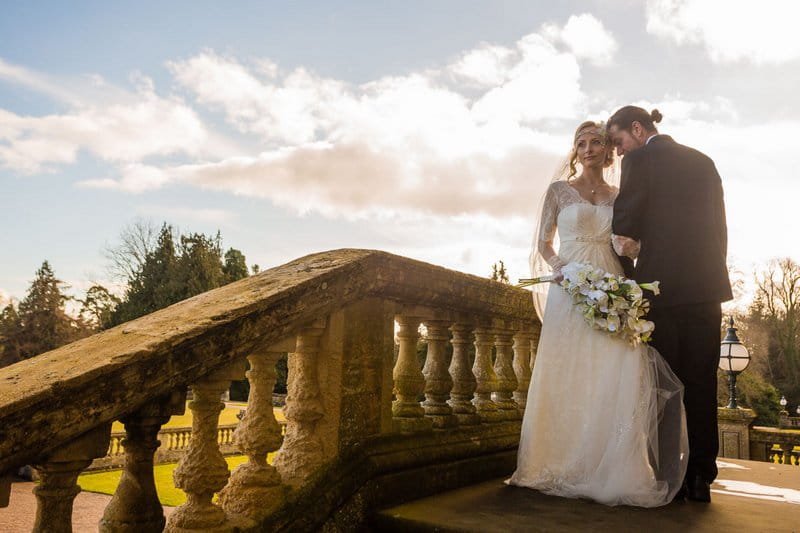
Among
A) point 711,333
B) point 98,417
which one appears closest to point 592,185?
point 711,333

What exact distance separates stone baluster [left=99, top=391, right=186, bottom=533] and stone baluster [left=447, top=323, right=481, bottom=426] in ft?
8.28

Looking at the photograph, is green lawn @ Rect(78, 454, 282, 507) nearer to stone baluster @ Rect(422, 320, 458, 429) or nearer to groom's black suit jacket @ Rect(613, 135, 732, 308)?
stone baluster @ Rect(422, 320, 458, 429)

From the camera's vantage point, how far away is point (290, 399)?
3037mm

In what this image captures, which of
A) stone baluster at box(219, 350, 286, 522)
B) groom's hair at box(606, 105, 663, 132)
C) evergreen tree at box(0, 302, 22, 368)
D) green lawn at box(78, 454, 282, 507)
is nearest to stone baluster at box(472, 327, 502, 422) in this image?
groom's hair at box(606, 105, 663, 132)

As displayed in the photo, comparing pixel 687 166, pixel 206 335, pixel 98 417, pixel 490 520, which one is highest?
pixel 687 166

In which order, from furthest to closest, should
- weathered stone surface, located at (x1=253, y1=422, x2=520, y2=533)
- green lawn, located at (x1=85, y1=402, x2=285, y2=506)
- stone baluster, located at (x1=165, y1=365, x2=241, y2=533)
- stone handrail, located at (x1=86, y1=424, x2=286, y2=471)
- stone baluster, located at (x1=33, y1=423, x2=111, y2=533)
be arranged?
stone handrail, located at (x1=86, y1=424, x2=286, y2=471) → green lawn, located at (x1=85, y1=402, x2=285, y2=506) → weathered stone surface, located at (x1=253, y1=422, x2=520, y2=533) → stone baluster, located at (x1=165, y1=365, x2=241, y2=533) → stone baluster, located at (x1=33, y1=423, x2=111, y2=533)

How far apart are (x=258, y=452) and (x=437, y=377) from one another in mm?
1784

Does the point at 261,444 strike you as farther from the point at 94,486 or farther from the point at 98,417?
the point at 94,486

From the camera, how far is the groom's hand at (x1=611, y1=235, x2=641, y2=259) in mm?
4324

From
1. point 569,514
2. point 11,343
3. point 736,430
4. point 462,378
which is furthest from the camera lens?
point 11,343

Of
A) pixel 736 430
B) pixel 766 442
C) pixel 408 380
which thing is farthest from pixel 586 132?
pixel 766 442

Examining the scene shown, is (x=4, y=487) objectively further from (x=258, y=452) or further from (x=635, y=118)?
(x=635, y=118)

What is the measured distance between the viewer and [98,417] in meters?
1.87

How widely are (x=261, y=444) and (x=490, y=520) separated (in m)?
1.19
